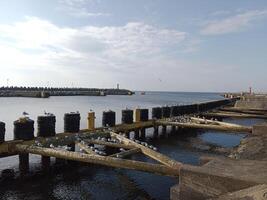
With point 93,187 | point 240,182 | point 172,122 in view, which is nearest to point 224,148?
point 172,122

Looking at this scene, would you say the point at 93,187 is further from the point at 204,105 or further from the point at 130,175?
the point at 204,105

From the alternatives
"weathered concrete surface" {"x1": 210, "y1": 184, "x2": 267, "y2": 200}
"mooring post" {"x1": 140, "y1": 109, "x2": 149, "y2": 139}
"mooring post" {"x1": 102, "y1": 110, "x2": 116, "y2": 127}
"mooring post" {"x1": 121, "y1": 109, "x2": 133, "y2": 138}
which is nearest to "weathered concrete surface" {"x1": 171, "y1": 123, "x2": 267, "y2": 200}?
"weathered concrete surface" {"x1": 210, "y1": 184, "x2": 267, "y2": 200}

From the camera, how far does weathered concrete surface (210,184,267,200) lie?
491 centimetres

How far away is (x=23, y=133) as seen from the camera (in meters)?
14.8

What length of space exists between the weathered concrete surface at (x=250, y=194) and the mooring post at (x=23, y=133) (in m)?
10.8

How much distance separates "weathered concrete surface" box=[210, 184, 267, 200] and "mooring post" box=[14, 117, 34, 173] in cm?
1080

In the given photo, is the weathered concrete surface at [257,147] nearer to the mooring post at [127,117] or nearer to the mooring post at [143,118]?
the mooring post at [127,117]

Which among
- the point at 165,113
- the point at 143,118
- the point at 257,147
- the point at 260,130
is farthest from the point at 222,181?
the point at 165,113

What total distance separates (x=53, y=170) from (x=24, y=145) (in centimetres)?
210

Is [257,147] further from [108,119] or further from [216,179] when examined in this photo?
[108,119]

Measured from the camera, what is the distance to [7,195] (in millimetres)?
12070

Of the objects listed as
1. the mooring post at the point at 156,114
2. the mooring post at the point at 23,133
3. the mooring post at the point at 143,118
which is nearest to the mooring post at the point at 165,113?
the mooring post at the point at 156,114

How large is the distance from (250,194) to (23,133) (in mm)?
11731

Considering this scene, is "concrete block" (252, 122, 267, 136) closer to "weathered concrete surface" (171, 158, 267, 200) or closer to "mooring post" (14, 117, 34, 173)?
"weathered concrete surface" (171, 158, 267, 200)
